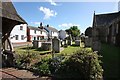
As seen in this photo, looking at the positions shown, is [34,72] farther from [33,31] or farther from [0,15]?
[33,31]

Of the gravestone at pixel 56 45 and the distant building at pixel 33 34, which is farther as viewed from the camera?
the distant building at pixel 33 34

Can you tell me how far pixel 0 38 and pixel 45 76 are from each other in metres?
4.17

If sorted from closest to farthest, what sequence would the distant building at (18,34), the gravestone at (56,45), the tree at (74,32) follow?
1. the gravestone at (56,45)
2. the distant building at (18,34)
3. the tree at (74,32)

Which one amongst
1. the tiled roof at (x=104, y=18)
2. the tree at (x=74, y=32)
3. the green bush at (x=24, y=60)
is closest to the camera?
the green bush at (x=24, y=60)

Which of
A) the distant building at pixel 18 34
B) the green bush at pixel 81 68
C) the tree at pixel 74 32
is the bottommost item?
the green bush at pixel 81 68

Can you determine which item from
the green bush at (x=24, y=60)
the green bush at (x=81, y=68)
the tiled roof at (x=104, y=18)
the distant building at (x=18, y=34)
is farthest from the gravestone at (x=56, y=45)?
the tiled roof at (x=104, y=18)

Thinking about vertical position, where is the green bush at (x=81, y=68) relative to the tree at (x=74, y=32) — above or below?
below

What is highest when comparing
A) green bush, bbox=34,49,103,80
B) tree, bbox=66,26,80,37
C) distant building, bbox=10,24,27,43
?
tree, bbox=66,26,80,37

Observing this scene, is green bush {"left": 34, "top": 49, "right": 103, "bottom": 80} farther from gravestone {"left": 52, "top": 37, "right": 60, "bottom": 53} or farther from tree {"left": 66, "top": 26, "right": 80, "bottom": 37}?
tree {"left": 66, "top": 26, "right": 80, "bottom": 37}

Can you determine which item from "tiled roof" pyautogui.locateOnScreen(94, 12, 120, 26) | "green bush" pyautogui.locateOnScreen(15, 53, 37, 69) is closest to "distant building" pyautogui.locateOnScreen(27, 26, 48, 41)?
"tiled roof" pyautogui.locateOnScreen(94, 12, 120, 26)

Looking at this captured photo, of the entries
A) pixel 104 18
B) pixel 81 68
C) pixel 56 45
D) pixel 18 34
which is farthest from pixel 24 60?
pixel 104 18

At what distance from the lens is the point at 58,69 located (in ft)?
25.7

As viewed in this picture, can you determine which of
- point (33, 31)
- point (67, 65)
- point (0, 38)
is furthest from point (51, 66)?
point (33, 31)

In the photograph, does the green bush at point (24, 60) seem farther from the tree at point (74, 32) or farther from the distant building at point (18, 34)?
the tree at point (74, 32)
